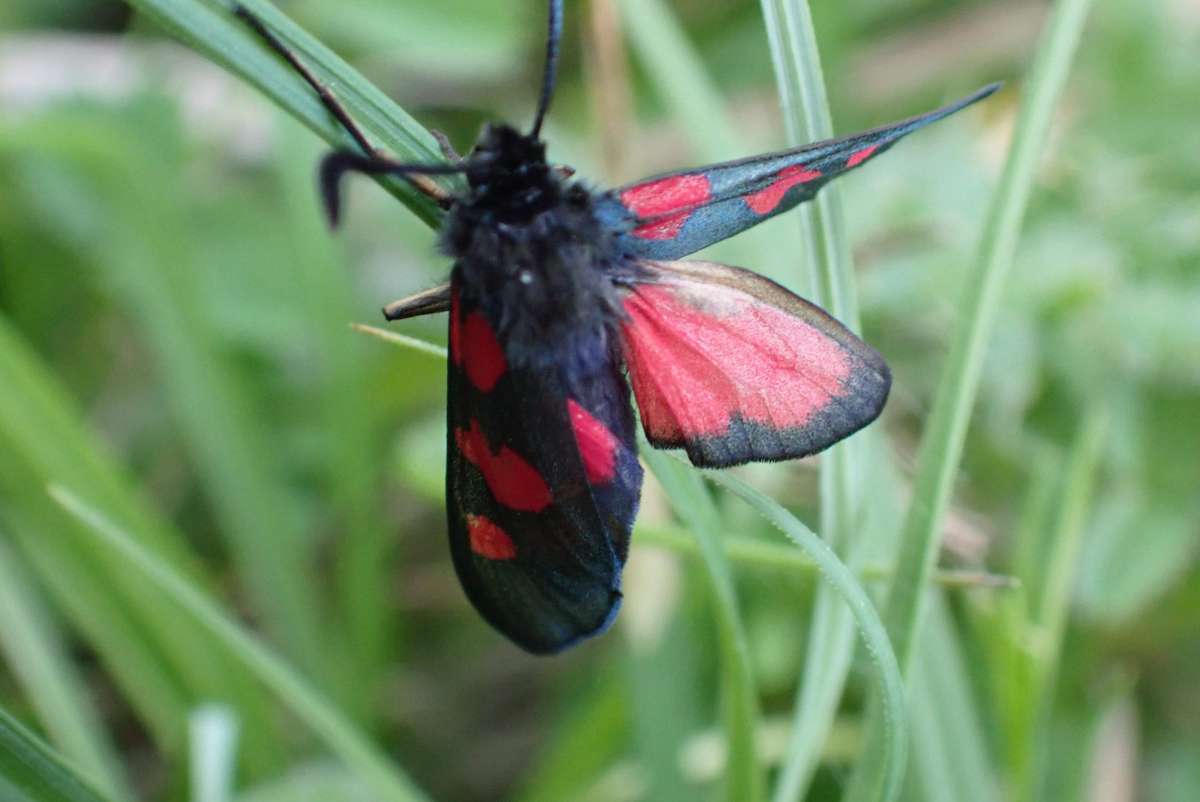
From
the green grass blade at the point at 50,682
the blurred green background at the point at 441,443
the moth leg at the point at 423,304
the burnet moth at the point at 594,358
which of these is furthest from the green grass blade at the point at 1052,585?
the green grass blade at the point at 50,682

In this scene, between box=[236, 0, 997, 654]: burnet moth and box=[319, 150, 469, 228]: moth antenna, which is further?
box=[236, 0, 997, 654]: burnet moth

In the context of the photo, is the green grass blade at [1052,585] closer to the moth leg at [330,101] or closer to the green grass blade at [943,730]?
the green grass blade at [943,730]

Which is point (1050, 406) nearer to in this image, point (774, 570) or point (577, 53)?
point (774, 570)

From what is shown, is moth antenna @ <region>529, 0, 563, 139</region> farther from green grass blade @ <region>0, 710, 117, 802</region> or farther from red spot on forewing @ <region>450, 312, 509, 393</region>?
green grass blade @ <region>0, 710, 117, 802</region>

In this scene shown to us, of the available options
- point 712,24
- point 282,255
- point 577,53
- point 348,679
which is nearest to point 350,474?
point 348,679

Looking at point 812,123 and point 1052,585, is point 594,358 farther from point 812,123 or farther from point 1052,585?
point 1052,585

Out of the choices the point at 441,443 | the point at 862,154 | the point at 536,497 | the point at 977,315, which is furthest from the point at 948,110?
the point at 441,443

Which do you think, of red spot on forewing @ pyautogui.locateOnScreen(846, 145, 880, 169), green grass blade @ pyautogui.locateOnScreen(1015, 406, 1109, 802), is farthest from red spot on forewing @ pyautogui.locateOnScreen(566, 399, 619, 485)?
green grass blade @ pyautogui.locateOnScreen(1015, 406, 1109, 802)
